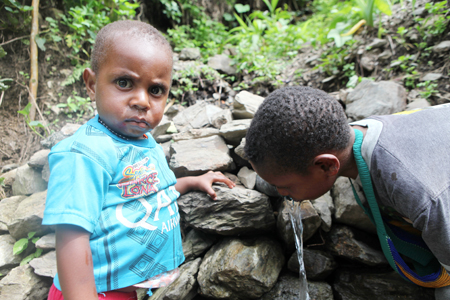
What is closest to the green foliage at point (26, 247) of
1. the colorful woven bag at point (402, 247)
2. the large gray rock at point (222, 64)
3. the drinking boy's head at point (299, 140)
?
the drinking boy's head at point (299, 140)

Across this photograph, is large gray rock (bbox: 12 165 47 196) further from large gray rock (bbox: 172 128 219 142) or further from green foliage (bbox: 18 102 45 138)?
large gray rock (bbox: 172 128 219 142)

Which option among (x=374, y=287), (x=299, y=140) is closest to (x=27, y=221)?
(x=299, y=140)

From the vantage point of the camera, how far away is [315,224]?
206cm

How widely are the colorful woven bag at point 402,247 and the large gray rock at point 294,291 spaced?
0.59m

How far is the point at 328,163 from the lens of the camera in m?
1.45

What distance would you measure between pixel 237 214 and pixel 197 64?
9.28 ft

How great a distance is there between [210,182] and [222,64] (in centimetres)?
273

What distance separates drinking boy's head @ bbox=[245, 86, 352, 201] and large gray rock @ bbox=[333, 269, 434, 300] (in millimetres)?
957

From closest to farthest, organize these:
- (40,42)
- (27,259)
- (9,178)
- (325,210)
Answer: (325,210) < (27,259) < (9,178) < (40,42)

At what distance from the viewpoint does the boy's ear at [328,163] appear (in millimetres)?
1417

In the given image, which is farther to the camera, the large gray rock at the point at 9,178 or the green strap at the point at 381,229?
the large gray rock at the point at 9,178

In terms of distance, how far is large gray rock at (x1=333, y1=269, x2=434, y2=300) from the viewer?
72.1 inches

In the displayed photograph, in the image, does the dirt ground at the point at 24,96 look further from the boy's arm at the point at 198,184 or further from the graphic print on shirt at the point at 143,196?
the graphic print on shirt at the point at 143,196

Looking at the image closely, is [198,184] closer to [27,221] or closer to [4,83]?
[27,221]
